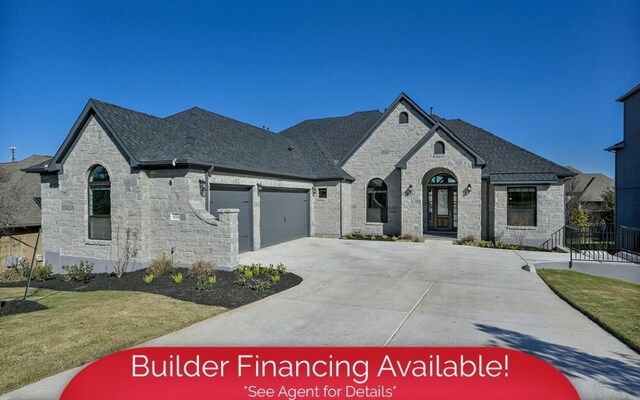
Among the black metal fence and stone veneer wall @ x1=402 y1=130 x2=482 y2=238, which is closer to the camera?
the black metal fence

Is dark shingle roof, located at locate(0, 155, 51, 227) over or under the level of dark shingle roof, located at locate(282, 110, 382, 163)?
under

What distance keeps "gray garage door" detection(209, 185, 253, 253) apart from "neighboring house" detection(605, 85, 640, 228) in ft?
57.9

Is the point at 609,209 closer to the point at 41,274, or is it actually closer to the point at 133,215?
the point at 133,215

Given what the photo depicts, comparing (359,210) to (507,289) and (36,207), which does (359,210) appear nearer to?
(507,289)

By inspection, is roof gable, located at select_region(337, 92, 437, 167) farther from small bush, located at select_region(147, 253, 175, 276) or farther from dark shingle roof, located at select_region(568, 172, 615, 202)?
dark shingle roof, located at select_region(568, 172, 615, 202)

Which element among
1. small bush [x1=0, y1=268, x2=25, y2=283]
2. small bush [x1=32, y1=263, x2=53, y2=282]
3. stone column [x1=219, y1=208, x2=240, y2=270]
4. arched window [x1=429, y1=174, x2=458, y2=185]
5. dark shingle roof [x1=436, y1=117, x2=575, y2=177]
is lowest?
small bush [x1=0, y1=268, x2=25, y2=283]

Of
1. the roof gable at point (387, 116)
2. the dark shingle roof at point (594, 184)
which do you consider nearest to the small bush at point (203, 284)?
the roof gable at point (387, 116)

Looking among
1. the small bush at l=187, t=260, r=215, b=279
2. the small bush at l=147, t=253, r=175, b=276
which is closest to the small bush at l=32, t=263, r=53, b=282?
the small bush at l=147, t=253, r=175, b=276

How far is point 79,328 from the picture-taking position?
6.43m

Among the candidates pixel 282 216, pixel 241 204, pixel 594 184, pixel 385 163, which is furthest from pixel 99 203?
pixel 594 184

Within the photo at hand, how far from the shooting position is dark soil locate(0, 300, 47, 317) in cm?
756

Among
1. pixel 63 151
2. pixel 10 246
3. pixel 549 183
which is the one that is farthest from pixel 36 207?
pixel 549 183

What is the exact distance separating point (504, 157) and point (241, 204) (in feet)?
48.2

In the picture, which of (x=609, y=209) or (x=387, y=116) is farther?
(x=609, y=209)
